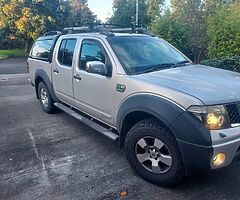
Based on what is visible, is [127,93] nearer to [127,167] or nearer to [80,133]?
[127,167]

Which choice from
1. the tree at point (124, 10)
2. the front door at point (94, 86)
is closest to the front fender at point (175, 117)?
the front door at point (94, 86)

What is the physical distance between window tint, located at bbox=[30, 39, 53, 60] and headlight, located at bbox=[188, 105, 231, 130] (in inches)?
160

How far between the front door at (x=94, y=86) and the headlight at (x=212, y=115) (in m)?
1.38

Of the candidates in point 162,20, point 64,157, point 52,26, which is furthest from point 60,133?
point 52,26

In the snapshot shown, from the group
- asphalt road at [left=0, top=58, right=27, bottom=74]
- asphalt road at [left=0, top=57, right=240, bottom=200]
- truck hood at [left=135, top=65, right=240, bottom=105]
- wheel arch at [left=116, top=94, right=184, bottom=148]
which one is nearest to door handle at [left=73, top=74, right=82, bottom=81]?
asphalt road at [left=0, top=57, right=240, bottom=200]

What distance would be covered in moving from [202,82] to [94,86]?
168 cm

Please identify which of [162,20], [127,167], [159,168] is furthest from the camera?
[162,20]

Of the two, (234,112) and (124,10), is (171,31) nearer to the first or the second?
(234,112)

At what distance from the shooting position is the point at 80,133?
5312 millimetres

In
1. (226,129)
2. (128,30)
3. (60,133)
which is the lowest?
(60,133)

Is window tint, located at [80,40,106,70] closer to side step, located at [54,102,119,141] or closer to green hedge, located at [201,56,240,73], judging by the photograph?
side step, located at [54,102,119,141]

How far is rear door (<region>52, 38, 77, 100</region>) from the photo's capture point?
508cm

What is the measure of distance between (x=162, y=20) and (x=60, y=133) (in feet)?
31.7

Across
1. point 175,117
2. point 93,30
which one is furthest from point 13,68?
point 175,117
